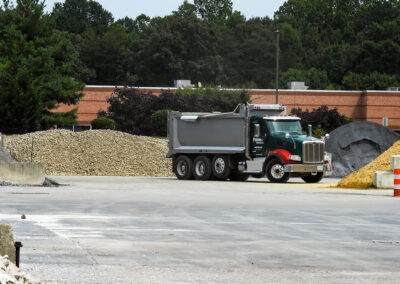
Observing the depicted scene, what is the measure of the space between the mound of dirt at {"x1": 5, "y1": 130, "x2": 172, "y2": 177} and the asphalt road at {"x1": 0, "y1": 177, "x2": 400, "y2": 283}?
21334 mm

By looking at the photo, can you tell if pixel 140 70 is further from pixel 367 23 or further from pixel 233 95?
pixel 233 95

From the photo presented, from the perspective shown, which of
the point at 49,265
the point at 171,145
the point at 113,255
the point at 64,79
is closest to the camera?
the point at 49,265

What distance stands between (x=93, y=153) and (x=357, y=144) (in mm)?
13050

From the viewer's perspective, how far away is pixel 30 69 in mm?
59094

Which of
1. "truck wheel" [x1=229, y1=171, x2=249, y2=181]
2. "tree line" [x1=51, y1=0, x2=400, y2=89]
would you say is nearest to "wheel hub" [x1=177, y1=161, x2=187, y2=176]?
"truck wheel" [x1=229, y1=171, x2=249, y2=181]

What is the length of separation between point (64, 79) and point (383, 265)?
5121 centimetres

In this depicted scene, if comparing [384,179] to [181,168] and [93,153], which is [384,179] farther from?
[93,153]

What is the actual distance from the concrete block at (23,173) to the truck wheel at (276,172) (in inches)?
412

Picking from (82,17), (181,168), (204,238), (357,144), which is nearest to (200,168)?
(181,168)

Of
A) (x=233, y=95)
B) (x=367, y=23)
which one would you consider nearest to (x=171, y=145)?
(x=233, y=95)

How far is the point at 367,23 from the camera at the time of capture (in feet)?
476

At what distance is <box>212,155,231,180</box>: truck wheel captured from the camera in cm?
4050

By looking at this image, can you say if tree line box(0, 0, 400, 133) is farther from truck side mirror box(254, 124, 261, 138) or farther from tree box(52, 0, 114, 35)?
truck side mirror box(254, 124, 261, 138)

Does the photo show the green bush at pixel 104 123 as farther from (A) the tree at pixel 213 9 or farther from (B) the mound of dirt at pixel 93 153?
(A) the tree at pixel 213 9
